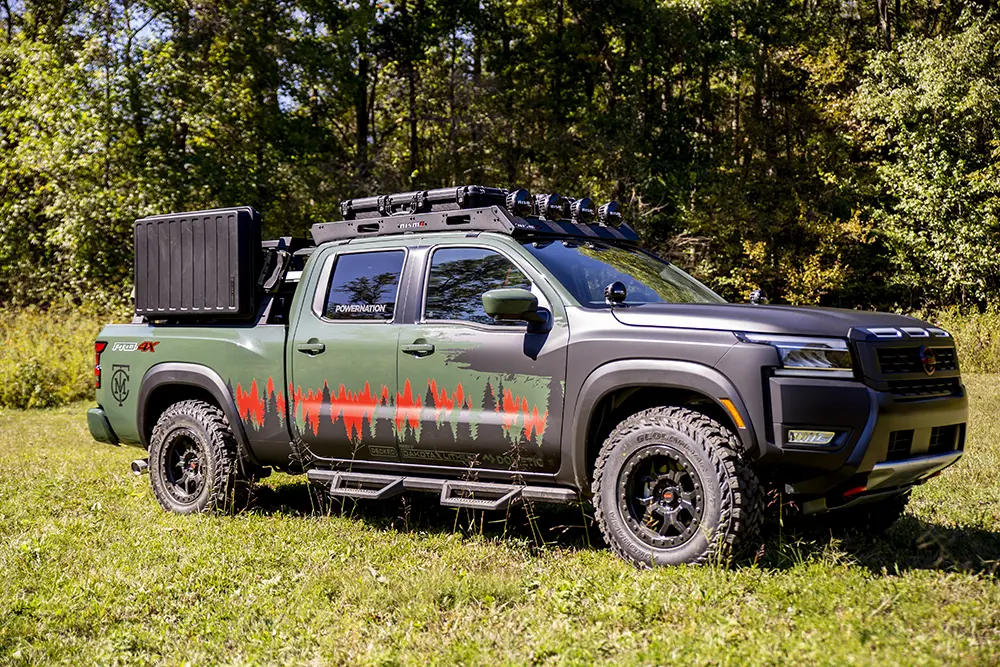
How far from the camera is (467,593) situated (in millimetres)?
4719

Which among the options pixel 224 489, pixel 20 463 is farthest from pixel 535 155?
pixel 224 489

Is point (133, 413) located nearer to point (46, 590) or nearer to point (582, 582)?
point (46, 590)

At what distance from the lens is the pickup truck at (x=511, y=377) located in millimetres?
4695

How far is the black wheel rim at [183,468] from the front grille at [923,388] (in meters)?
Answer: 4.56

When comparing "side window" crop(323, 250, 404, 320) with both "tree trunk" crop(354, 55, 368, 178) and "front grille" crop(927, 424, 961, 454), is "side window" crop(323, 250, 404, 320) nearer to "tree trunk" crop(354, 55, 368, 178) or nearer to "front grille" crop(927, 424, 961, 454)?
"front grille" crop(927, 424, 961, 454)

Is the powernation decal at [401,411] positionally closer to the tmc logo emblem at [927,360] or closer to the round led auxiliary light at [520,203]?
the round led auxiliary light at [520,203]

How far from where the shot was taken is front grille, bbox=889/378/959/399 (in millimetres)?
4773

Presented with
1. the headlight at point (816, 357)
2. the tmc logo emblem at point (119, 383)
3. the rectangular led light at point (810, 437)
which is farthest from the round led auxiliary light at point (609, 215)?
the tmc logo emblem at point (119, 383)

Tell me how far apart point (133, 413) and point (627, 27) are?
2301 cm

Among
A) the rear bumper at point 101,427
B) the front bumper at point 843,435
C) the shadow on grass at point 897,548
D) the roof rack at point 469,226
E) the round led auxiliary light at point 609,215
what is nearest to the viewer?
the front bumper at point 843,435

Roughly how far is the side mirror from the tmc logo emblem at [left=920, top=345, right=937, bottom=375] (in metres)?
2.00

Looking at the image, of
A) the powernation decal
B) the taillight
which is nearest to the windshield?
the powernation decal

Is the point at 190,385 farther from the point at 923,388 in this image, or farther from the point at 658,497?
the point at 923,388

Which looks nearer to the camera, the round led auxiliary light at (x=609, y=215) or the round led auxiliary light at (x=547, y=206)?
the round led auxiliary light at (x=547, y=206)
